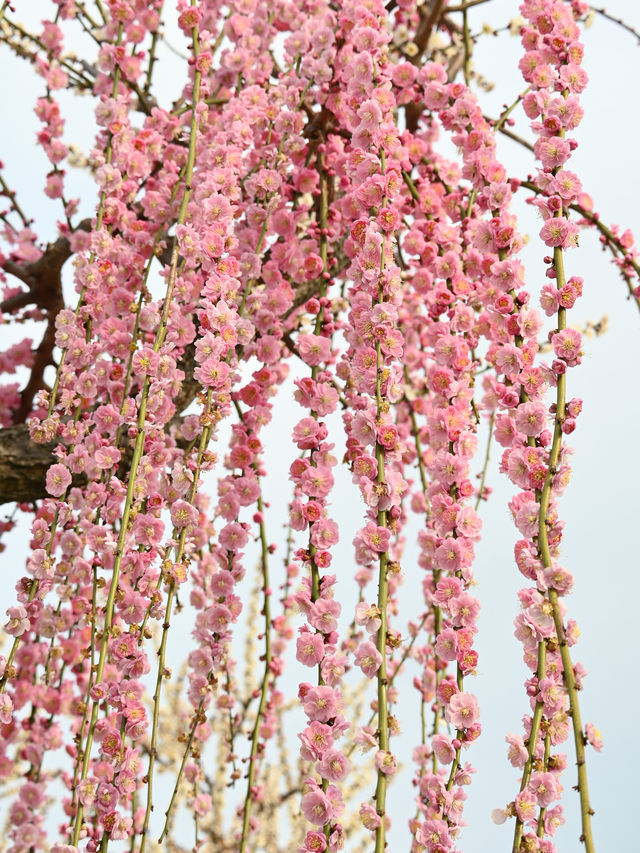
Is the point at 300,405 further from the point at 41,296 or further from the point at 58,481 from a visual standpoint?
the point at 41,296

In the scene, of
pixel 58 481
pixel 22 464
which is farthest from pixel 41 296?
pixel 58 481

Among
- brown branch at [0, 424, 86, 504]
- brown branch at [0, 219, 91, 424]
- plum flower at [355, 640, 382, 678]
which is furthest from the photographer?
brown branch at [0, 219, 91, 424]

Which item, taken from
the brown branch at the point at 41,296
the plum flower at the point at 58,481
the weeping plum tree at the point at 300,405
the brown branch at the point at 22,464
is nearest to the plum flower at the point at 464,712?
the weeping plum tree at the point at 300,405

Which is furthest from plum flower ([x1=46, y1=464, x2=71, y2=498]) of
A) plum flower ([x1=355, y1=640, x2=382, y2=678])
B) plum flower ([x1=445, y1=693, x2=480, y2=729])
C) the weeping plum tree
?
plum flower ([x1=445, y1=693, x2=480, y2=729])

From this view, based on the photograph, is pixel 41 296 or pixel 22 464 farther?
pixel 41 296

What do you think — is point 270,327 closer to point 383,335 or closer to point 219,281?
point 219,281

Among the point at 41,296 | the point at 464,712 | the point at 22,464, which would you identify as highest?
the point at 41,296

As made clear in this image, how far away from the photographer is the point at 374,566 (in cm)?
100

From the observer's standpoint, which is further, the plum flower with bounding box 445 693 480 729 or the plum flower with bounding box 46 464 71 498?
the plum flower with bounding box 46 464 71 498

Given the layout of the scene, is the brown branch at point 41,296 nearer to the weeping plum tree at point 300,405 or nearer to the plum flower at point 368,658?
the weeping plum tree at point 300,405

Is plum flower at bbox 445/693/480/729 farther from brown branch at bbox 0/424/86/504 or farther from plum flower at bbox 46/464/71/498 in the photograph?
brown branch at bbox 0/424/86/504

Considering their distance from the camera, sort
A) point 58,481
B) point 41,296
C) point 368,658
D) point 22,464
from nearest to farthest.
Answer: point 368,658 → point 58,481 → point 22,464 → point 41,296

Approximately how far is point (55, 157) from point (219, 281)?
1.03 meters

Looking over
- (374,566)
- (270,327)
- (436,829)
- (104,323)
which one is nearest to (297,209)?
(270,327)
